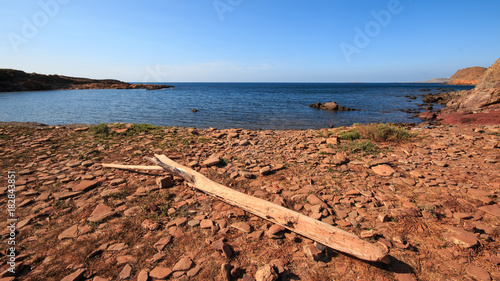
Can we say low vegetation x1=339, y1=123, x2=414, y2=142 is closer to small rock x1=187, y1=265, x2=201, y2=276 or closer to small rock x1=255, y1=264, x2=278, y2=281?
small rock x1=255, y1=264, x2=278, y2=281

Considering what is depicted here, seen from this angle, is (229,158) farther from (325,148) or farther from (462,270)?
(462,270)

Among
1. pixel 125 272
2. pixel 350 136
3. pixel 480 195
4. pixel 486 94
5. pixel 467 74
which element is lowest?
pixel 125 272

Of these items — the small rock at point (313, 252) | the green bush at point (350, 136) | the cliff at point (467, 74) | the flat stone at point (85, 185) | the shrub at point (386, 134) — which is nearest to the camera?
the small rock at point (313, 252)

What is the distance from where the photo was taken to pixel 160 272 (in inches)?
107

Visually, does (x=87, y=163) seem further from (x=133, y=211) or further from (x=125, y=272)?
(x=125, y=272)

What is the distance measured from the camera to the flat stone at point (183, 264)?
2781 mm

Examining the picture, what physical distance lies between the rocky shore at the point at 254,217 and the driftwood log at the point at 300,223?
6.2 inches

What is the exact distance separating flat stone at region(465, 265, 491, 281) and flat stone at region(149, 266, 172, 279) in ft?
12.1

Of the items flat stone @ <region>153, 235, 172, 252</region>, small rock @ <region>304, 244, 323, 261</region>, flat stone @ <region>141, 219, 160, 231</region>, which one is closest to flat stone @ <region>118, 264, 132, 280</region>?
flat stone @ <region>153, 235, 172, 252</region>

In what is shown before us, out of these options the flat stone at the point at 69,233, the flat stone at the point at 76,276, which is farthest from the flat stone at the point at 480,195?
the flat stone at the point at 69,233

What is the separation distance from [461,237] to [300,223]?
7.54 ft

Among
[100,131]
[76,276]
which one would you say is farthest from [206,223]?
[100,131]

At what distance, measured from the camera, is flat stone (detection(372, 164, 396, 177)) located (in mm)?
5206

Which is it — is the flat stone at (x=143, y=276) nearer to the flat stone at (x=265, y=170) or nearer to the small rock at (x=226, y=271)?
the small rock at (x=226, y=271)
